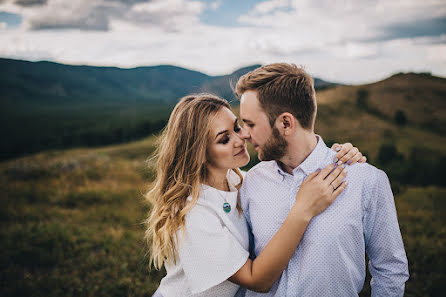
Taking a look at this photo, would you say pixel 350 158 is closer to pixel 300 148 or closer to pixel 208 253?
pixel 300 148

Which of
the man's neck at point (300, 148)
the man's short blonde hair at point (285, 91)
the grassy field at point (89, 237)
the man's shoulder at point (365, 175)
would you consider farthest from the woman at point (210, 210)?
the grassy field at point (89, 237)

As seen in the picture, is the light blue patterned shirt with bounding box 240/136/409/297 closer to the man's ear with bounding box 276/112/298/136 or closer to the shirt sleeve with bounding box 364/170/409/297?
the shirt sleeve with bounding box 364/170/409/297

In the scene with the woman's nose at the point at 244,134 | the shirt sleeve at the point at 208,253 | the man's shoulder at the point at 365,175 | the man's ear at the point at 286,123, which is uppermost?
the man's ear at the point at 286,123

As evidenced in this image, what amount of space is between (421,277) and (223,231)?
15.4 ft

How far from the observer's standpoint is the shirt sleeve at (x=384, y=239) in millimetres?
2408

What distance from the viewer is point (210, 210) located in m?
2.64

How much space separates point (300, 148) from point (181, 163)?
4.05ft

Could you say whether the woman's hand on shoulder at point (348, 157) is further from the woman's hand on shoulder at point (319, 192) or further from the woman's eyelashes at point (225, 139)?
the woman's eyelashes at point (225, 139)

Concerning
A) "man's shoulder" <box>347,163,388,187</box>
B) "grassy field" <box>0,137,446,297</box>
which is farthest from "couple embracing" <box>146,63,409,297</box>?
"grassy field" <box>0,137,446,297</box>

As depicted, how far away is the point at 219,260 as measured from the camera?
2.39 metres

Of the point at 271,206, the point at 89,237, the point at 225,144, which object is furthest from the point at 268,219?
the point at 89,237

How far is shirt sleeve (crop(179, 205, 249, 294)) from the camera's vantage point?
2.39 m

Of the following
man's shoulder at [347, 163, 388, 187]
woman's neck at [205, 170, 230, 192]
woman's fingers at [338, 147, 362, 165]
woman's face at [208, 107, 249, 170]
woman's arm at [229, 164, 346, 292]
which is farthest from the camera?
woman's neck at [205, 170, 230, 192]

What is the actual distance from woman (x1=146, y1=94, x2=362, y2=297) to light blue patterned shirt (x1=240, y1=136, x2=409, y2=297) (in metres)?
0.13
